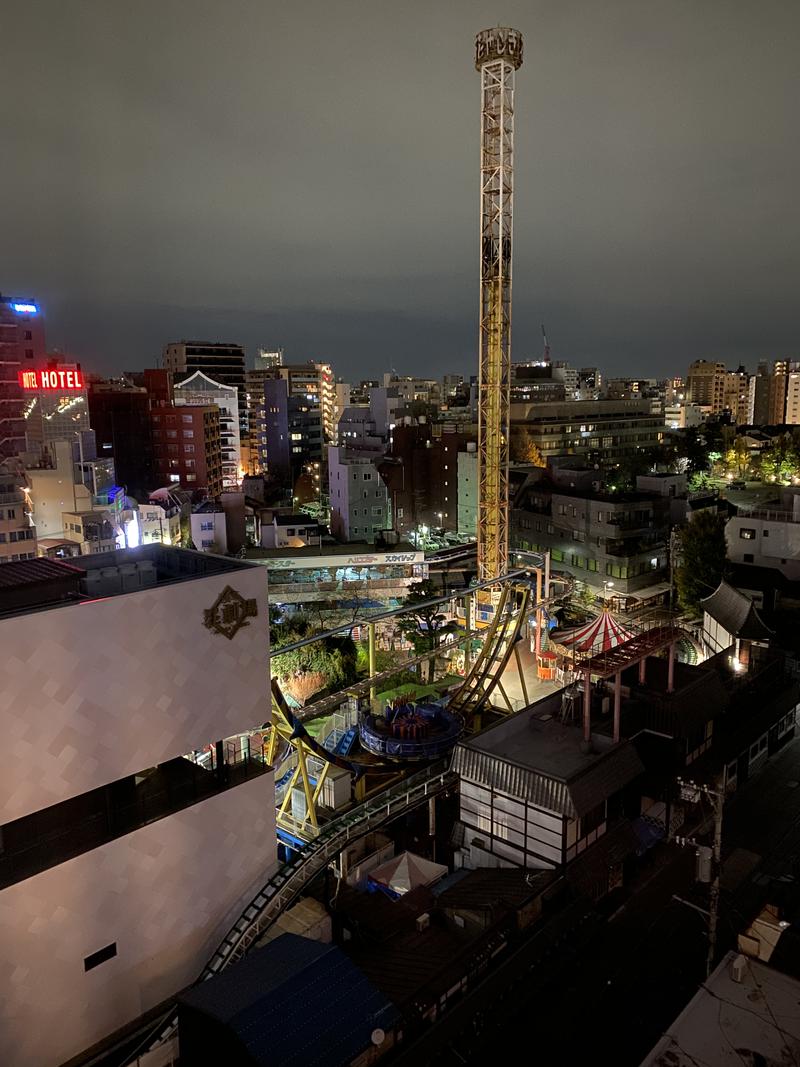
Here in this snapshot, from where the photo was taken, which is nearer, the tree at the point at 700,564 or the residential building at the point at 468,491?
the tree at the point at 700,564

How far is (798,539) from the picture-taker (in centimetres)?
3153

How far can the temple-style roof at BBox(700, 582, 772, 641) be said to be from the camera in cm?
2191

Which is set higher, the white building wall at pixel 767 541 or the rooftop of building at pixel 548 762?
the white building wall at pixel 767 541

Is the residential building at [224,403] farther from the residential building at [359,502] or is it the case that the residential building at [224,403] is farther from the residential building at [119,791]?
the residential building at [119,791]

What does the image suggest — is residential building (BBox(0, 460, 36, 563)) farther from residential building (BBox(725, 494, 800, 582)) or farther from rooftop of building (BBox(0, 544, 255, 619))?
residential building (BBox(725, 494, 800, 582))

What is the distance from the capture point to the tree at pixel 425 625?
91.9ft

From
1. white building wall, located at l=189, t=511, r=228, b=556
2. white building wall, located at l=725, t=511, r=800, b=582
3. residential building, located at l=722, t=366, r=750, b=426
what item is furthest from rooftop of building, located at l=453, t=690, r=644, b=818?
residential building, located at l=722, t=366, r=750, b=426

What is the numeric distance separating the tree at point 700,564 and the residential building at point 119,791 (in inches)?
891

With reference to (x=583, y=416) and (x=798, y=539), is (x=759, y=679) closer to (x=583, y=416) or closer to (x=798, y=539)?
(x=798, y=539)

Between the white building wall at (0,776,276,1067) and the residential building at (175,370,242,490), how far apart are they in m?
52.1

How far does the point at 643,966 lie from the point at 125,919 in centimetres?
809

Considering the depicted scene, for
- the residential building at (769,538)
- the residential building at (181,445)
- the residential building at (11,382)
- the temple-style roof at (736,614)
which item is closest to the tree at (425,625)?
the temple-style roof at (736,614)

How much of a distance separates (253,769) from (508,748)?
581 cm

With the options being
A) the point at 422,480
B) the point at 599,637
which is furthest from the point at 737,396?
the point at 599,637
